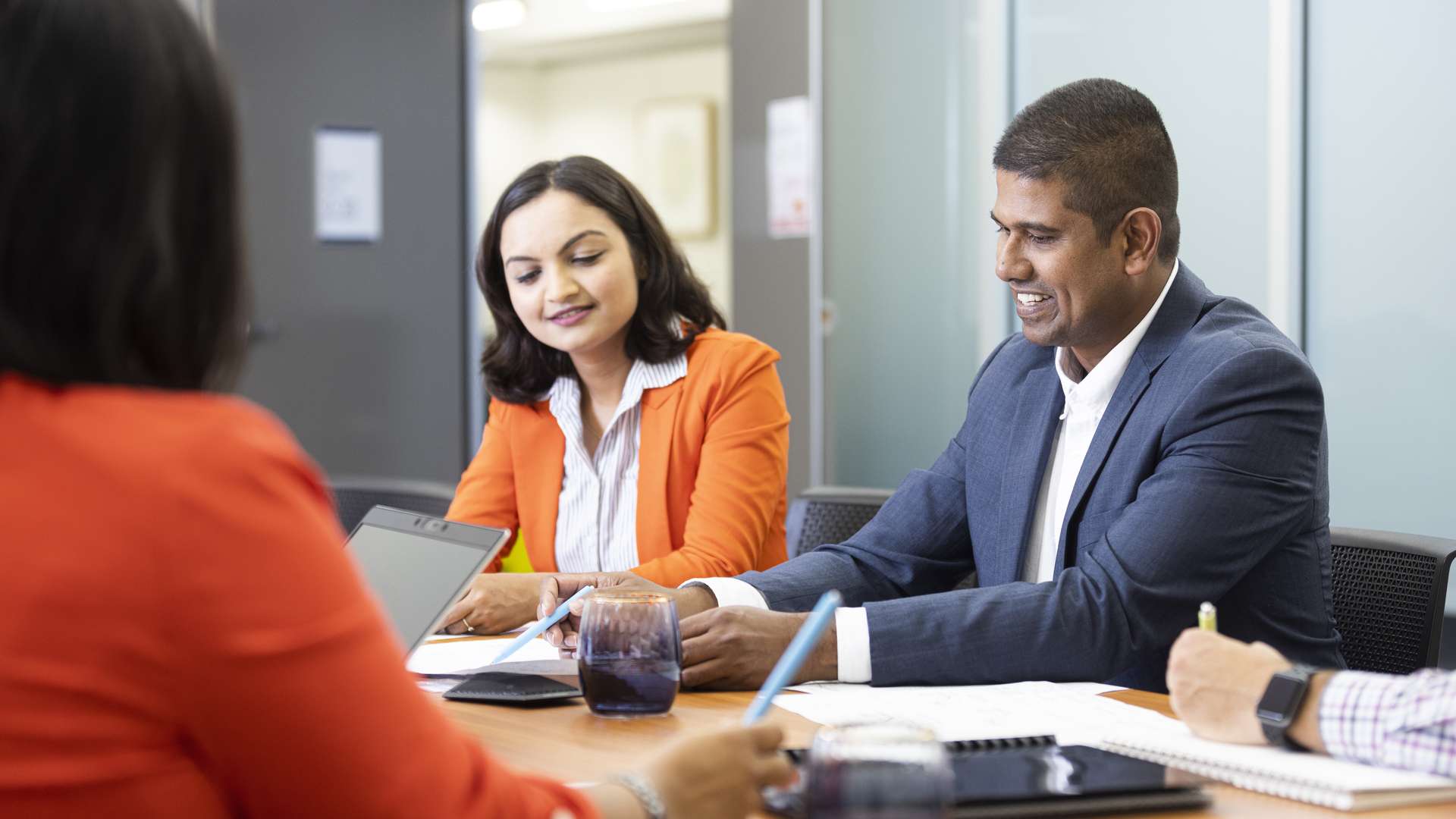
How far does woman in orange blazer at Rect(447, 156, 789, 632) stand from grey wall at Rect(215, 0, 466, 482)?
2.41 m

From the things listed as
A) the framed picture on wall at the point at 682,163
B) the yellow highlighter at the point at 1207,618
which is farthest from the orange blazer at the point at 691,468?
the framed picture on wall at the point at 682,163

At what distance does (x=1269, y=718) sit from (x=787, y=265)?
3.35 m

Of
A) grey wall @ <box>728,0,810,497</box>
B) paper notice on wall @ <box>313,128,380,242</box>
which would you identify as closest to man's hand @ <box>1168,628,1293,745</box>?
grey wall @ <box>728,0,810,497</box>

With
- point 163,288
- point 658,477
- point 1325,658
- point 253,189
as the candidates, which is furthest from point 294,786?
point 253,189

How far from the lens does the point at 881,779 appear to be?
0.79 meters

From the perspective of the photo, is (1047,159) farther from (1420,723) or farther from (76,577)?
(76,577)

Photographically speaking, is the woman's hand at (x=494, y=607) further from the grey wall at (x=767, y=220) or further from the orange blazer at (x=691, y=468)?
the grey wall at (x=767, y=220)

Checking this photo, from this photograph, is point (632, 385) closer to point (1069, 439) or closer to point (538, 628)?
point (1069, 439)

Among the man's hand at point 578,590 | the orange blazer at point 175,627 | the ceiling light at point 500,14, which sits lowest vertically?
the man's hand at point 578,590

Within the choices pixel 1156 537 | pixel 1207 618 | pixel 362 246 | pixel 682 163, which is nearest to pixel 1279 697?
pixel 1207 618

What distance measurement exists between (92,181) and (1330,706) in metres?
0.96

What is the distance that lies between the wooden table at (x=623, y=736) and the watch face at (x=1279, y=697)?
0.10m

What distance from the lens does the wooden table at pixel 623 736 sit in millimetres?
1050

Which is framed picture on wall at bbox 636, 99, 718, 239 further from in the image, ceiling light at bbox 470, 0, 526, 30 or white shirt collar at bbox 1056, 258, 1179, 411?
white shirt collar at bbox 1056, 258, 1179, 411
